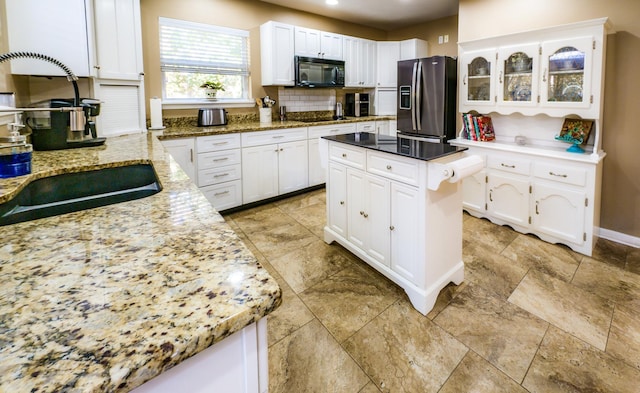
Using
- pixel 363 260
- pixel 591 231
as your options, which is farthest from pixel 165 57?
pixel 591 231

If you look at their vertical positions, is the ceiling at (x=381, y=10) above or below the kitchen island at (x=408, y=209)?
above

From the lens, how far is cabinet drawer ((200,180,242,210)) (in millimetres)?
3666

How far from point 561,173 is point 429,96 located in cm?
175

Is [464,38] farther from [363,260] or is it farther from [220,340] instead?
[220,340]

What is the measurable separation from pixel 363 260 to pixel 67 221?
79.4 inches

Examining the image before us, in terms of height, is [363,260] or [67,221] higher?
[67,221]

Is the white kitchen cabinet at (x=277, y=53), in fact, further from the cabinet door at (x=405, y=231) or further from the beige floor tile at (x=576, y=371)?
the beige floor tile at (x=576, y=371)

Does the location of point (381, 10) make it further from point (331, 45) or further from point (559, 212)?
point (559, 212)

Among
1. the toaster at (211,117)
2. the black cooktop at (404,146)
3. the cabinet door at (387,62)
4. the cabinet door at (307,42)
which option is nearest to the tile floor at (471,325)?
the black cooktop at (404,146)

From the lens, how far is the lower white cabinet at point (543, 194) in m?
2.73

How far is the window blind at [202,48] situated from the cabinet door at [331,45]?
3.47 ft

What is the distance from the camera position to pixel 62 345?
46 centimetres

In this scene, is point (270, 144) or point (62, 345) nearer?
point (62, 345)

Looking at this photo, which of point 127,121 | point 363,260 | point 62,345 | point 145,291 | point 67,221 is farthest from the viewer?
point 127,121
